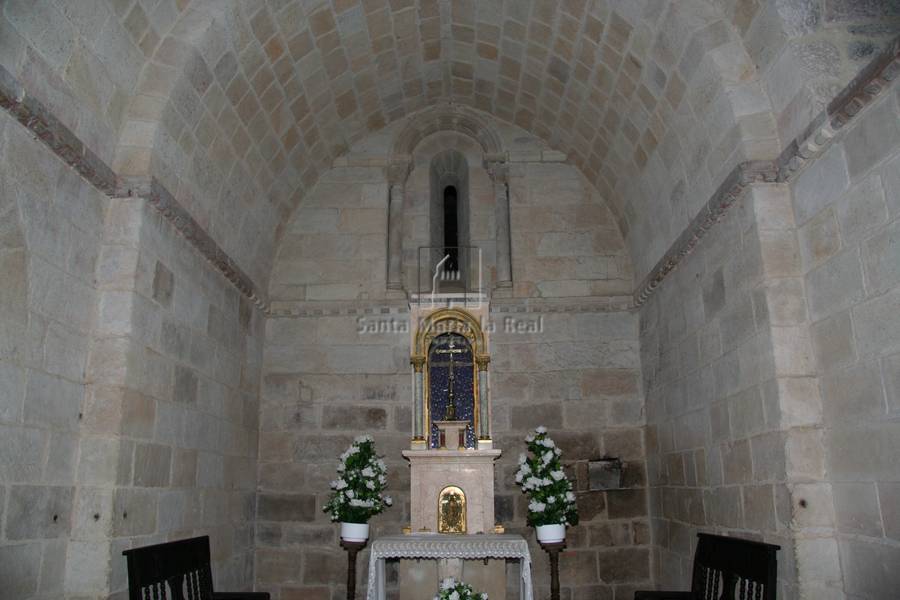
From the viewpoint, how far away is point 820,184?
4117 mm

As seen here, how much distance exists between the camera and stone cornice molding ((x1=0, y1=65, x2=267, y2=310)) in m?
3.54

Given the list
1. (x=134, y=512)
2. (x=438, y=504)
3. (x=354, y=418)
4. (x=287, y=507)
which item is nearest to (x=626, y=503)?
(x=438, y=504)

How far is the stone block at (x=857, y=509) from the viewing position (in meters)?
3.62

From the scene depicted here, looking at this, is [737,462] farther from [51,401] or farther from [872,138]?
[51,401]

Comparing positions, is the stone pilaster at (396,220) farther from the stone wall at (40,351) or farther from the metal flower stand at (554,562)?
the stone wall at (40,351)

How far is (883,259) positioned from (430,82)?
16.4ft

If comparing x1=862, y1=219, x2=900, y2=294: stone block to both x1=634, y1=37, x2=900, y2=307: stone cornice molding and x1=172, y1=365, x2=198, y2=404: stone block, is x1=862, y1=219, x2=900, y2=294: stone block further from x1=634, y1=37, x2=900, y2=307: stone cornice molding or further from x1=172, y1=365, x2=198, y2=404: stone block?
x1=172, y1=365, x2=198, y2=404: stone block

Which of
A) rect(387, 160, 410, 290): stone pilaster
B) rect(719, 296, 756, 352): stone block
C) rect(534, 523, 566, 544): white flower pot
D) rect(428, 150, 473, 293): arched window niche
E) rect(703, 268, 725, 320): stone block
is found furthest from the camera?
rect(428, 150, 473, 293): arched window niche

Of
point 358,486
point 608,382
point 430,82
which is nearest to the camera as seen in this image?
point 358,486

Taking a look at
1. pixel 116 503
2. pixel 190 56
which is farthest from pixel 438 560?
pixel 190 56

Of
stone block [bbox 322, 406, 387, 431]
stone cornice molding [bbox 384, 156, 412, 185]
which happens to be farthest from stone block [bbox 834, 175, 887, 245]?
stone cornice molding [bbox 384, 156, 412, 185]

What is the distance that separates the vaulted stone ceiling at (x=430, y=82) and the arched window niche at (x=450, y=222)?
711 millimetres

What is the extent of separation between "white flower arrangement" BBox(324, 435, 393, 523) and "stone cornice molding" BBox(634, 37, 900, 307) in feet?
9.97

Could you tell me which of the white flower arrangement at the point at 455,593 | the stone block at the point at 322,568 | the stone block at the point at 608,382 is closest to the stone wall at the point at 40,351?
the white flower arrangement at the point at 455,593
